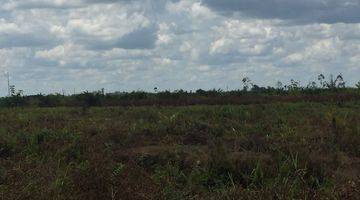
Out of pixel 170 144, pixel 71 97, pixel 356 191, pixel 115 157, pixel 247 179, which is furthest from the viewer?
pixel 71 97

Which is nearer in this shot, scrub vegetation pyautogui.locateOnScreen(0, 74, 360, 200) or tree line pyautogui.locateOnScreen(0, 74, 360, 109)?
scrub vegetation pyautogui.locateOnScreen(0, 74, 360, 200)

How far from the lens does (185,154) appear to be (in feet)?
40.4

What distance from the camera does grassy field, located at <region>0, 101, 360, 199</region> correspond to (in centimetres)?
782

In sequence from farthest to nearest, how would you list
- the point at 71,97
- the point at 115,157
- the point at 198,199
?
the point at 71,97 < the point at 115,157 < the point at 198,199

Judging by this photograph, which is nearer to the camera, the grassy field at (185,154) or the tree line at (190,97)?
the grassy field at (185,154)

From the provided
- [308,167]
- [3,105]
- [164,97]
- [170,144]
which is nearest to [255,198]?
[308,167]

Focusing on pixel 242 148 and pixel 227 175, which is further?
pixel 242 148

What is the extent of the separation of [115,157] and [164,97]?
1325 centimetres

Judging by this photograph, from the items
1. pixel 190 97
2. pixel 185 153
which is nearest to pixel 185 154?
pixel 185 153

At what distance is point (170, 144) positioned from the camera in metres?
13.7

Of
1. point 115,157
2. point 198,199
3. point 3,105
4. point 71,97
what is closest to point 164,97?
point 71,97

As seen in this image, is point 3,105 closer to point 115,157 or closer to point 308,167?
point 115,157

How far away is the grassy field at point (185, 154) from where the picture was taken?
25.7 feet

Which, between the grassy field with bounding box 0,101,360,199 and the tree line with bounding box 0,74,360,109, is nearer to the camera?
the grassy field with bounding box 0,101,360,199
